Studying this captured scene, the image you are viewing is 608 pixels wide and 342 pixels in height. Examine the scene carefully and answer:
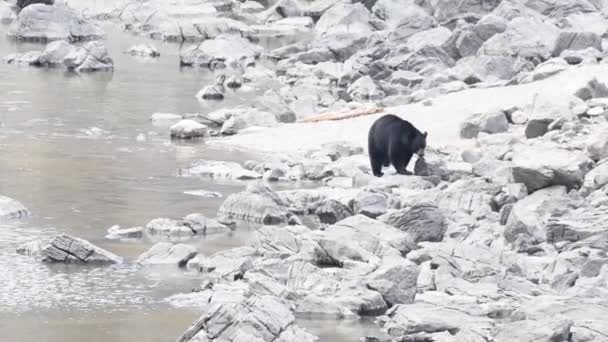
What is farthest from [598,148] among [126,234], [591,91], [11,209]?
[11,209]

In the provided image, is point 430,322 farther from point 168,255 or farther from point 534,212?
point 534,212

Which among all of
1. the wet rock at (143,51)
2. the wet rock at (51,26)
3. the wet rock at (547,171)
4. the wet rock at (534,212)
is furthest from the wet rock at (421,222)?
the wet rock at (51,26)

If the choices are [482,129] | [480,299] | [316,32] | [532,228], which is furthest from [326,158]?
[316,32]

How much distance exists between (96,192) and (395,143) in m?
3.39

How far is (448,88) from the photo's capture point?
71.1 ft

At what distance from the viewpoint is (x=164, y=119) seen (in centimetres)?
2016

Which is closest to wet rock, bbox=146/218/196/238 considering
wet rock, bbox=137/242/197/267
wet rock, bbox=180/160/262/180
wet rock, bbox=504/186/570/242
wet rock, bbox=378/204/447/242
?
wet rock, bbox=137/242/197/267

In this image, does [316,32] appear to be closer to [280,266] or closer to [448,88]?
[448,88]

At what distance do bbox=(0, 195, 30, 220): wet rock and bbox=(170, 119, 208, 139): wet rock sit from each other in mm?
5667

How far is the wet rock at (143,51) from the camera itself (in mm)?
31922

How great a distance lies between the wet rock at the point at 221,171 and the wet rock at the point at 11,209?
299cm

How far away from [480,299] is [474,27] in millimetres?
20386

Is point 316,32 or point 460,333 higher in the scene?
point 460,333

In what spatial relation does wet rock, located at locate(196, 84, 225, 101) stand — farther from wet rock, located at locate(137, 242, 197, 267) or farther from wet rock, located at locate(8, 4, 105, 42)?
wet rock, located at locate(137, 242, 197, 267)
